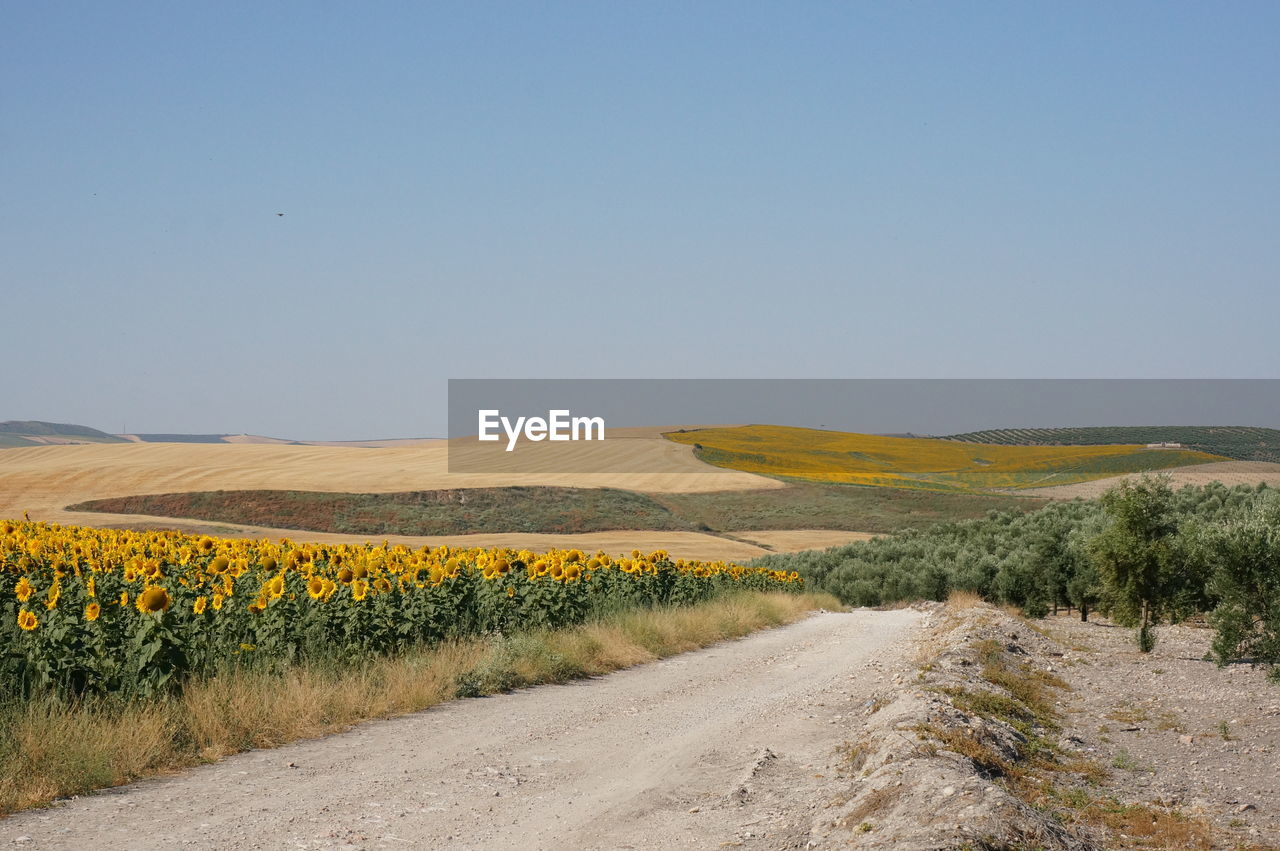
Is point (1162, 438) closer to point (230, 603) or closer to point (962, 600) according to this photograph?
point (962, 600)

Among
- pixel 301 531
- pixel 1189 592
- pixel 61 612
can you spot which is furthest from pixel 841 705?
pixel 301 531

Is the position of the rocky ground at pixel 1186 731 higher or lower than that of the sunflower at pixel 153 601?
lower

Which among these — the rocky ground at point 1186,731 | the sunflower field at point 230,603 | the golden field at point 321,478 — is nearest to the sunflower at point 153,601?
the sunflower field at point 230,603

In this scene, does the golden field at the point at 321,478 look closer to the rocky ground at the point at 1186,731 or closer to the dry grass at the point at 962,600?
the dry grass at the point at 962,600

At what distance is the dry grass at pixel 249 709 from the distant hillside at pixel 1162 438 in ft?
272

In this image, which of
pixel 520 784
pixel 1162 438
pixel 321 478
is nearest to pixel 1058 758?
pixel 520 784

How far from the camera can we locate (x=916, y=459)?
99938 mm

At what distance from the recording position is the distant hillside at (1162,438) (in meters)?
89.9

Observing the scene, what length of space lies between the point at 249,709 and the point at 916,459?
308ft

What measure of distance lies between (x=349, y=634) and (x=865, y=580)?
95.9ft

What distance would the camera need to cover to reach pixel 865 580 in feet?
132

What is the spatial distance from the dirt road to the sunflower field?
1673 millimetres

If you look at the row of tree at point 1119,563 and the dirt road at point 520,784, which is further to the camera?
the row of tree at point 1119,563

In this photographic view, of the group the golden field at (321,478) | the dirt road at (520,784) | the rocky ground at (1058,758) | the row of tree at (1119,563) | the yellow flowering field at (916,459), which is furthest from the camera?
the yellow flowering field at (916,459)
